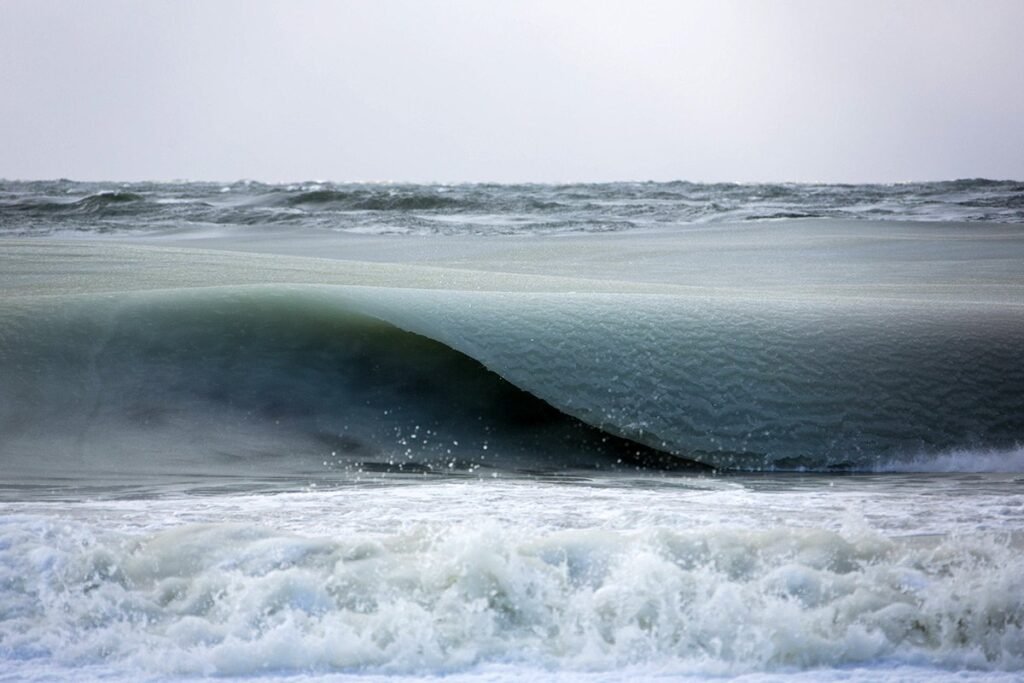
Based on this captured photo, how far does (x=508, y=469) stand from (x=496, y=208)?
966cm

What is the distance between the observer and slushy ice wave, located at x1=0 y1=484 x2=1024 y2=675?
5.45ft

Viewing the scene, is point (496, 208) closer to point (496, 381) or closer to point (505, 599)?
point (496, 381)

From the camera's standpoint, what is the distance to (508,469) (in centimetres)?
296

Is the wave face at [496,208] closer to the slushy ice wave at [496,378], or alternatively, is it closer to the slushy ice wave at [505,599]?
the slushy ice wave at [496,378]

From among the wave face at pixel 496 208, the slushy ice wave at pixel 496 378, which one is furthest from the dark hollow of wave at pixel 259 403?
the wave face at pixel 496 208

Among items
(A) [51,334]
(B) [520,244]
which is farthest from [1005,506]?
(B) [520,244]

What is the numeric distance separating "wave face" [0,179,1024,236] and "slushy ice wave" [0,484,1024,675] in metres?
7.49

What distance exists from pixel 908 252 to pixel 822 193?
9153 mm

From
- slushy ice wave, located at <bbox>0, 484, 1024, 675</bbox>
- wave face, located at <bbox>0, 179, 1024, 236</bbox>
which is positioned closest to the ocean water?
slushy ice wave, located at <bbox>0, 484, 1024, 675</bbox>

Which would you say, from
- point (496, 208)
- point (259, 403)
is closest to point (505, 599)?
point (259, 403)

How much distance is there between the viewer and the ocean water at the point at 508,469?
1694 millimetres

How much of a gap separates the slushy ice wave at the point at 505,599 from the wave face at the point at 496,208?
295 inches

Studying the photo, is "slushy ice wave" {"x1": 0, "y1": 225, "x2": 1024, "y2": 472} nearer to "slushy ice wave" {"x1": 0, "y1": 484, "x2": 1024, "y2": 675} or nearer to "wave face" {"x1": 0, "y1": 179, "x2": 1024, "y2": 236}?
"slushy ice wave" {"x1": 0, "y1": 484, "x2": 1024, "y2": 675}

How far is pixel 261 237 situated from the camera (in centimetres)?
870
